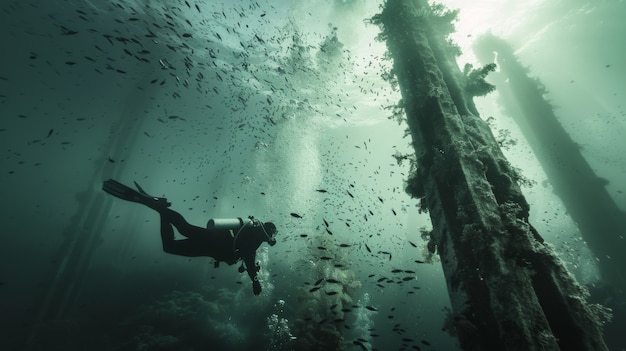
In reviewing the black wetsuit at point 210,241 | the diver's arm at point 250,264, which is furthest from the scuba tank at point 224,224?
the diver's arm at point 250,264

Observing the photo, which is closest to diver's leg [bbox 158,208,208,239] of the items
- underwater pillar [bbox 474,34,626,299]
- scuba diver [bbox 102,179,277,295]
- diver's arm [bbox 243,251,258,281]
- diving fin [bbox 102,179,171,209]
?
scuba diver [bbox 102,179,277,295]

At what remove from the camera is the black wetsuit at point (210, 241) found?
7.44 metres

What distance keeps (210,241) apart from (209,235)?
0.56ft

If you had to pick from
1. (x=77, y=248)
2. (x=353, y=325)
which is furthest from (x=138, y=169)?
(x=353, y=325)

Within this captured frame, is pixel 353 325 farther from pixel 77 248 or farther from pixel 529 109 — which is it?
pixel 77 248

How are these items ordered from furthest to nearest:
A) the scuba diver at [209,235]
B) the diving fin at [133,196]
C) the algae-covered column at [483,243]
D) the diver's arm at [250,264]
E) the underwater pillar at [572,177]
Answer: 1. the underwater pillar at [572,177]
2. the diver's arm at [250,264]
3. the scuba diver at [209,235]
4. the diving fin at [133,196]
5. the algae-covered column at [483,243]

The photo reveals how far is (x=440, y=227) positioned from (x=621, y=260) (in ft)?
62.8

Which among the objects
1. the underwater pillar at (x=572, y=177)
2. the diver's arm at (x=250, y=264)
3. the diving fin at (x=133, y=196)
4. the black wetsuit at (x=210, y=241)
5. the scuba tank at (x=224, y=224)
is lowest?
the diver's arm at (x=250, y=264)

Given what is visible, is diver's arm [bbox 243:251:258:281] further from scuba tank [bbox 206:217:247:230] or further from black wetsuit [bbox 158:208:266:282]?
scuba tank [bbox 206:217:247:230]

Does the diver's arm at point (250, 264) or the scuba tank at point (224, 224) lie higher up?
the scuba tank at point (224, 224)

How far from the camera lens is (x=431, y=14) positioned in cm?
863

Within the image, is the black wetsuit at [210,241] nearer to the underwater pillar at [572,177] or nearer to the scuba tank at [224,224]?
the scuba tank at [224,224]

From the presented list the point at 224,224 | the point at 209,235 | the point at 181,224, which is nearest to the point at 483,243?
the point at 224,224

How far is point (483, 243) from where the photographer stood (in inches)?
171
